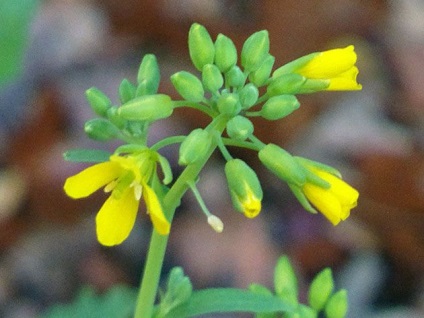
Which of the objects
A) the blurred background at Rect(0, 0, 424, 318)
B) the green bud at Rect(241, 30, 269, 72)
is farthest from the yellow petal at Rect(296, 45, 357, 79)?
the blurred background at Rect(0, 0, 424, 318)

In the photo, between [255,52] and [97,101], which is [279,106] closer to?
[255,52]

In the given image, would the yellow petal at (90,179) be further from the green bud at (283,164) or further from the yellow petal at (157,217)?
the green bud at (283,164)

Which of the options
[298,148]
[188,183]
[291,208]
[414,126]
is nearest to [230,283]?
[291,208]

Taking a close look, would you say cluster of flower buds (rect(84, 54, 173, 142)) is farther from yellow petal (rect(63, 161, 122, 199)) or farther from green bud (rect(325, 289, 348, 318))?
green bud (rect(325, 289, 348, 318))

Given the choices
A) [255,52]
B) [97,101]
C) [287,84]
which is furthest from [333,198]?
Result: [97,101]

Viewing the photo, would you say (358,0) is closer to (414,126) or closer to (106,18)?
(414,126)

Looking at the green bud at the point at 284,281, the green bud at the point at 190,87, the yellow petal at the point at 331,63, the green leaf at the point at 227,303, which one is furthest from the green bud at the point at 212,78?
the green bud at the point at 284,281
